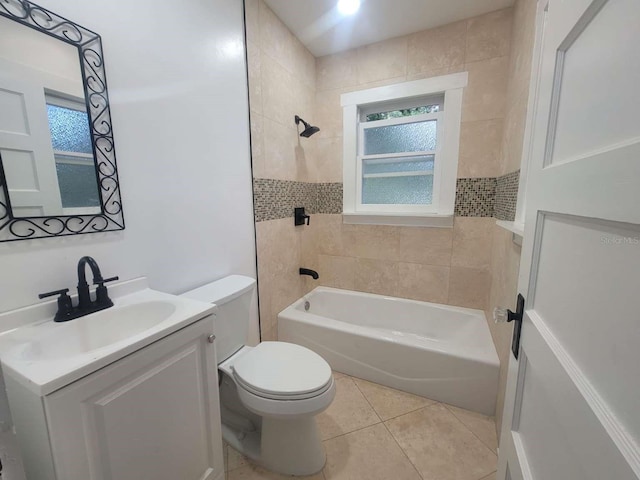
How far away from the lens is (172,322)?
2.78 feet

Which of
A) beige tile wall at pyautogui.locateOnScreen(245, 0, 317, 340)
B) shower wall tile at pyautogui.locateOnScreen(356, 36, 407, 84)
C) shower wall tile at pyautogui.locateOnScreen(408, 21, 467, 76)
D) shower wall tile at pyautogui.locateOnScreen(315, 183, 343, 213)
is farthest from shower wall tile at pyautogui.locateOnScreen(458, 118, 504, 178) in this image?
beige tile wall at pyautogui.locateOnScreen(245, 0, 317, 340)

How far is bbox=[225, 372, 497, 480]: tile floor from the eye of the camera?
49.0 inches

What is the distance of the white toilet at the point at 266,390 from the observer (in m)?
1.12

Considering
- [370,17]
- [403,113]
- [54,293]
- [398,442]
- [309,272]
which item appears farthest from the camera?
[309,272]

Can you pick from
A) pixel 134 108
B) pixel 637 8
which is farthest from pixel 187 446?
pixel 637 8

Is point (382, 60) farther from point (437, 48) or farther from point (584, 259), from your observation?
point (584, 259)

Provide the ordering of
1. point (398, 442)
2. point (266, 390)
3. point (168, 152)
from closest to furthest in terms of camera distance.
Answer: point (266, 390) < point (168, 152) < point (398, 442)

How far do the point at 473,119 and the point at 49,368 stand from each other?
244 cm

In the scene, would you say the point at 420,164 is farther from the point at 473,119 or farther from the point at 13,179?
the point at 13,179

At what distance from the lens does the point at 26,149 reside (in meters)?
0.81

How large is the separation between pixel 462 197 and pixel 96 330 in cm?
225

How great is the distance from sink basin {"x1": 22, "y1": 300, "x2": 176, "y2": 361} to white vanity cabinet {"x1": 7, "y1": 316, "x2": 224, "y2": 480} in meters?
0.13

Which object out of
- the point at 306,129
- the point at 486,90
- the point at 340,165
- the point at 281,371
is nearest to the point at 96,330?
the point at 281,371

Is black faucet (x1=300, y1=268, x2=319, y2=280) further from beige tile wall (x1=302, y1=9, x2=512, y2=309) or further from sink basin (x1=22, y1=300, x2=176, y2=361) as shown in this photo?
sink basin (x1=22, y1=300, x2=176, y2=361)
